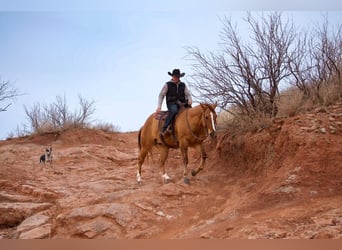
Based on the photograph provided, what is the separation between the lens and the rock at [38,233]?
558 cm

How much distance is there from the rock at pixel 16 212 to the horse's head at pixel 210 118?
3.11 m

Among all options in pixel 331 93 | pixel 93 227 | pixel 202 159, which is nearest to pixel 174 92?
pixel 202 159

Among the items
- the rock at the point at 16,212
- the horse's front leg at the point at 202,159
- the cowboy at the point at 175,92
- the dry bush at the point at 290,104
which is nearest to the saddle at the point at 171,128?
the cowboy at the point at 175,92

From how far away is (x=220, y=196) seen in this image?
644 centimetres

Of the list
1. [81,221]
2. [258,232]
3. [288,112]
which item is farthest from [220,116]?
[258,232]

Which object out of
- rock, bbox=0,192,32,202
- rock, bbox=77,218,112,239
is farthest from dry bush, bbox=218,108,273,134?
rock, bbox=0,192,32,202

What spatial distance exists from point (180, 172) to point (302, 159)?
3.31 metres

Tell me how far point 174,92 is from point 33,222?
11.5 feet

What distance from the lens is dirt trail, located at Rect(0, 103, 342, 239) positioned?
15.3 feet

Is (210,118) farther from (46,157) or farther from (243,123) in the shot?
(46,157)

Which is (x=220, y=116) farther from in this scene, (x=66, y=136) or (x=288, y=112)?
(x=66, y=136)

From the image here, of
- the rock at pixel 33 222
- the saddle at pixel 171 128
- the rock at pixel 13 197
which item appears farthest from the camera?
the saddle at pixel 171 128

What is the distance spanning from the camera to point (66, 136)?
1316 cm

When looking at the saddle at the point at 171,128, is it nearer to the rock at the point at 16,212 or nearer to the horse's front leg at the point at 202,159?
the horse's front leg at the point at 202,159
